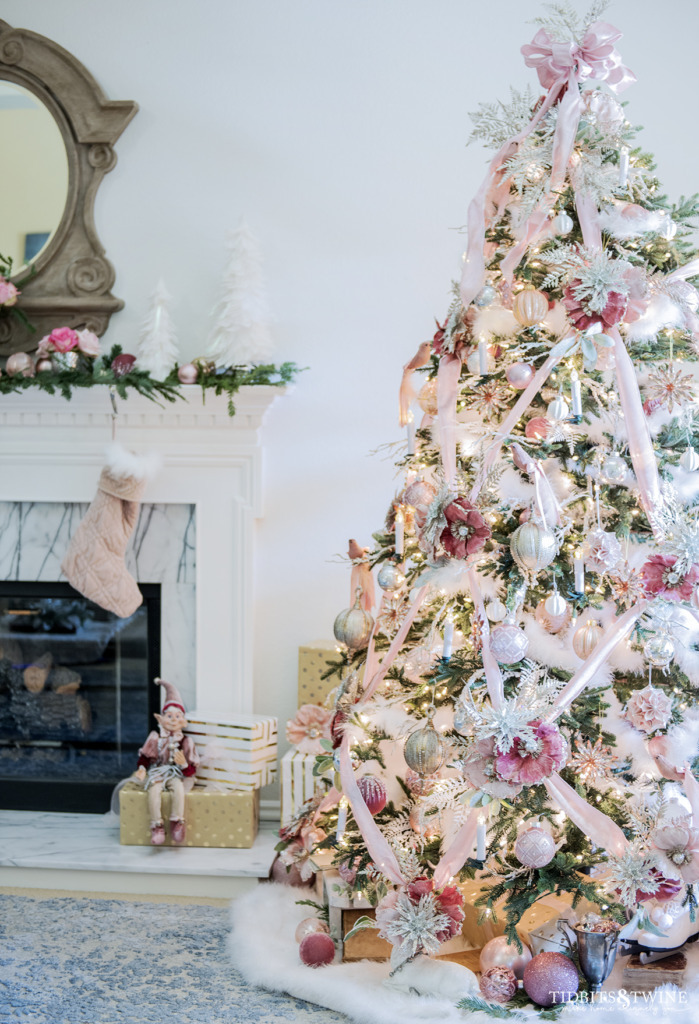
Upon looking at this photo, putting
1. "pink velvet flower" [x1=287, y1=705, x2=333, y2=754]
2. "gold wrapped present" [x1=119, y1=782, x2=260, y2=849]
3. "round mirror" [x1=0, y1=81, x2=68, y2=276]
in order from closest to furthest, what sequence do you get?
1. "pink velvet flower" [x1=287, y1=705, x2=333, y2=754]
2. "gold wrapped present" [x1=119, y1=782, x2=260, y2=849]
3. "round mirror" [x1=0, y1=81, x2=68, y2=276]

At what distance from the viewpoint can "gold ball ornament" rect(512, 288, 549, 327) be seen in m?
2.09

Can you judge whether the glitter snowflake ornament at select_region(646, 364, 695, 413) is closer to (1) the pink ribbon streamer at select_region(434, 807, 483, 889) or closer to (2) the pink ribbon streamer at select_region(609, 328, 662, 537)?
(2) the pink ribbon streamer at select_region(609, 328, 662, 537)

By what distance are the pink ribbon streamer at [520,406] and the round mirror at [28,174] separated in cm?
195

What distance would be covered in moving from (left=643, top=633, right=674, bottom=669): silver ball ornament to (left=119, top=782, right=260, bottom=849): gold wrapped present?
56.2 inches

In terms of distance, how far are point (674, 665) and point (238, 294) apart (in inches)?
69.5

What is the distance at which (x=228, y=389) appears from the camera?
2949 mm

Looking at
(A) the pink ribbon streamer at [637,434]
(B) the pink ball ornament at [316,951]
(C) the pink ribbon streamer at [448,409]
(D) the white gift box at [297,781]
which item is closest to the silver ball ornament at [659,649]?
(A) the pink ribbon streamer at [637,434]

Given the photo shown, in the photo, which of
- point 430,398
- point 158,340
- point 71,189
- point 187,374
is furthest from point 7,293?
point 430,398

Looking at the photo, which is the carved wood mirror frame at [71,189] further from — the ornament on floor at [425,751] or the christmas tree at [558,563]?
the ornament on floor at [425,751]

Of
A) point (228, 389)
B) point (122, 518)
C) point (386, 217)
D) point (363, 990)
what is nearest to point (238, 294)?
point (228, 389)

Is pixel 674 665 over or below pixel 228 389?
below

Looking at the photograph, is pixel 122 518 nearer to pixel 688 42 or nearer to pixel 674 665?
pixel 674 665

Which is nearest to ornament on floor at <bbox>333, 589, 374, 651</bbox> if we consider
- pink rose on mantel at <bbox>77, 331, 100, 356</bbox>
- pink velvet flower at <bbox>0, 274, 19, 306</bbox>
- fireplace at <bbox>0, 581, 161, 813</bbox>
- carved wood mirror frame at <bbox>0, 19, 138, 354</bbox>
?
fireplace at <bbox>0, 581, 161, 813</bbox>

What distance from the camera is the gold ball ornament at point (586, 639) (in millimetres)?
2027
